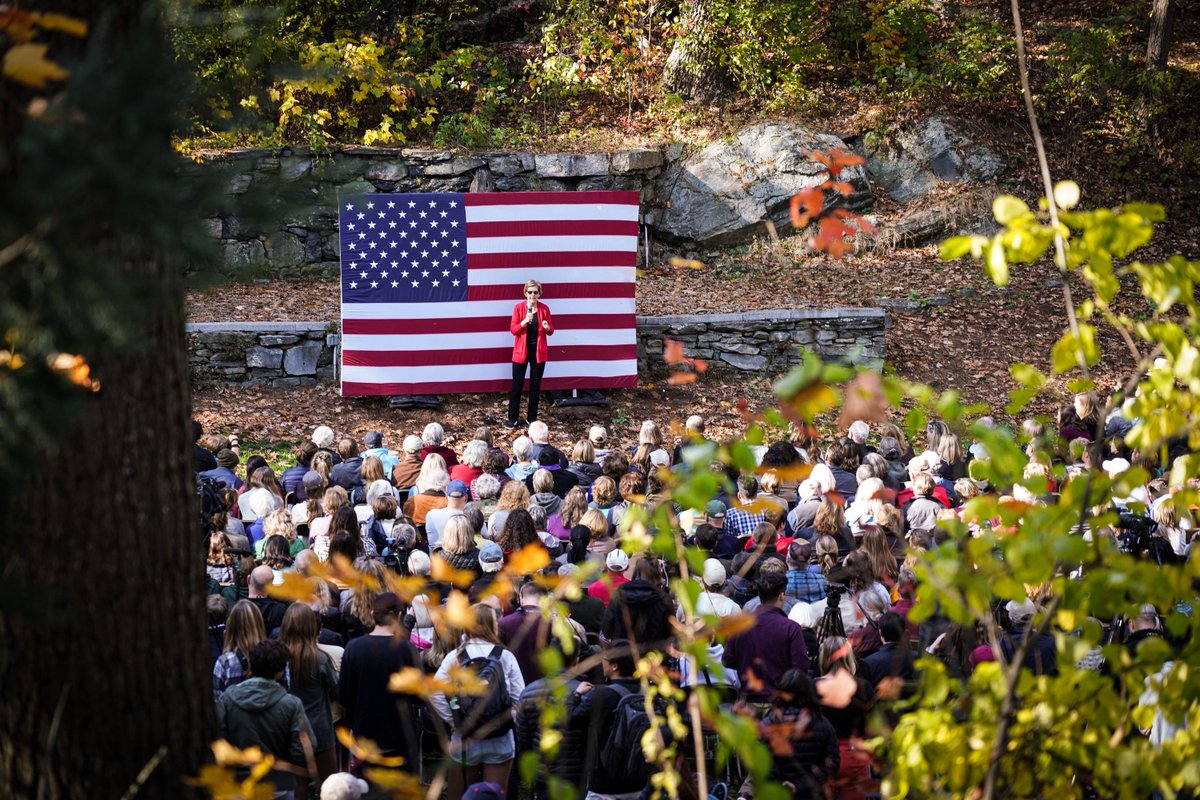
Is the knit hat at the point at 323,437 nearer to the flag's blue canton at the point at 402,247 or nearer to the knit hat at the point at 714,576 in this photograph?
the flag's blue canton at the point at 402,247

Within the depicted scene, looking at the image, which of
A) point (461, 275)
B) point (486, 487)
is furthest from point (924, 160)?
point (486, 487)

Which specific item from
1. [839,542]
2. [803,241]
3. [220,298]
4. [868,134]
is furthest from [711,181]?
[839,542]

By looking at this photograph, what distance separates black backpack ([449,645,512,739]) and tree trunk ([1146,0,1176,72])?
15342 millimetres

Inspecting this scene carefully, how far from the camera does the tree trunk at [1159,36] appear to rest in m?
16.0

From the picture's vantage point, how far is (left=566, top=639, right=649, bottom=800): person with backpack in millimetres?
4613

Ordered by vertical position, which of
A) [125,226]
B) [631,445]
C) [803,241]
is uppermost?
[125,226]

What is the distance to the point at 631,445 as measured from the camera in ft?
37.2

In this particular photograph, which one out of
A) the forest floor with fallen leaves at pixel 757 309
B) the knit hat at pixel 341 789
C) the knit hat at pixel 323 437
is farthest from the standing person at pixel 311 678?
the forest floor with fallen leaves at pixel 757 309

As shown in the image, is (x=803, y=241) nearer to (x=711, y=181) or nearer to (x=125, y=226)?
(x=711, y=181)

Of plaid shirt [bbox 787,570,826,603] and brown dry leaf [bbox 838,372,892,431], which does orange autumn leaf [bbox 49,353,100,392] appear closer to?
brown dry leaf [bbox 838,372,892,431]

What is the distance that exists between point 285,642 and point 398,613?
20.5 inches

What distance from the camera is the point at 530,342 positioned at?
36.7 feet

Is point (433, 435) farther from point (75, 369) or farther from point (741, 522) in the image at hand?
point (75, 369)

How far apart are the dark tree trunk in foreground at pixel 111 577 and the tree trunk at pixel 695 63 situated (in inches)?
571
